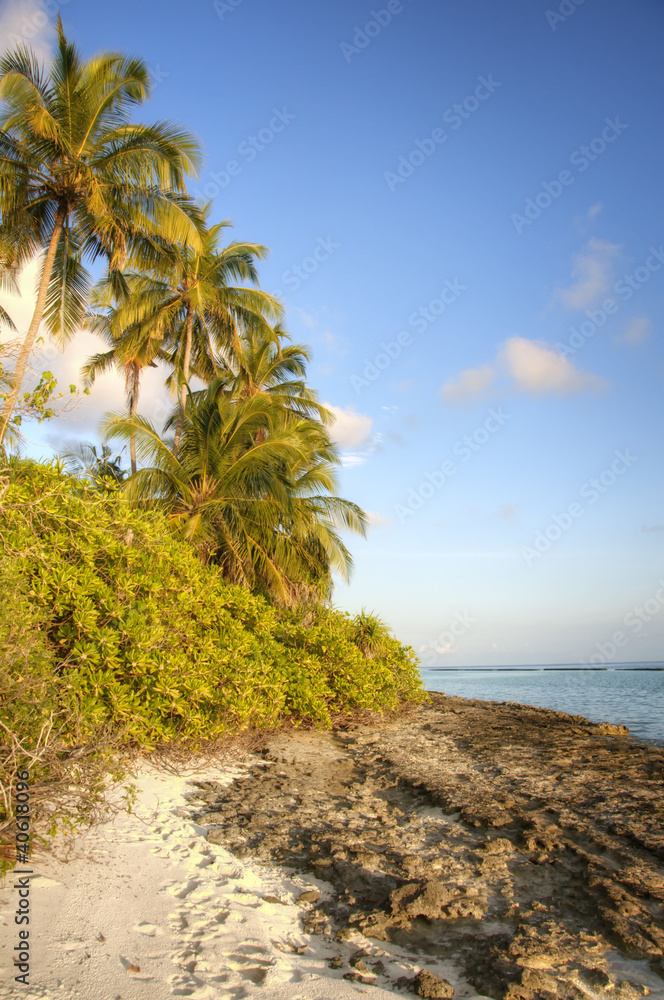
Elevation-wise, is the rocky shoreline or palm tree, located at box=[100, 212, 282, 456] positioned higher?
palm tree, located at box=[100, 212, 282, 456]

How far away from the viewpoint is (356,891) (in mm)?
3818

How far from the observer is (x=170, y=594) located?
650 centimetres

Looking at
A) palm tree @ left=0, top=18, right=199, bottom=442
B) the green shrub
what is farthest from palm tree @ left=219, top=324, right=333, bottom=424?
the green shrub

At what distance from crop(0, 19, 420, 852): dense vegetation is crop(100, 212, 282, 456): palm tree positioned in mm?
70

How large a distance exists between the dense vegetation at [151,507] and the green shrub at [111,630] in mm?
26

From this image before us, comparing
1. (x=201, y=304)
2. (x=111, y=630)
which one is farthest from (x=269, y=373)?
(x=111, y=630)

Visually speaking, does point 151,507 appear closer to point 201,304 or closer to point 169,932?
point 201,304

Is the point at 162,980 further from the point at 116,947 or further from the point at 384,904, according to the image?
the point at 384,904

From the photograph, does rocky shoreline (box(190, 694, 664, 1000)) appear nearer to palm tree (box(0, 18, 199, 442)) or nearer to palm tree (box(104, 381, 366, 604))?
palm tree (box(104, 381, 366, 604))

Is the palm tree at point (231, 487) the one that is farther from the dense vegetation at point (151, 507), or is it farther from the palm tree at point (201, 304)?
the palm tree at point (201, 304)

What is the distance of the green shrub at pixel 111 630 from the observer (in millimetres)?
4109

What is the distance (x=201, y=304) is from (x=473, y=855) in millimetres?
14495

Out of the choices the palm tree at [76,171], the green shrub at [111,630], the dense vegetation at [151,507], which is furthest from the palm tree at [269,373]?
the green shrub at [111,630]

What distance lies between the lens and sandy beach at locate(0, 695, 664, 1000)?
2.82 metres
